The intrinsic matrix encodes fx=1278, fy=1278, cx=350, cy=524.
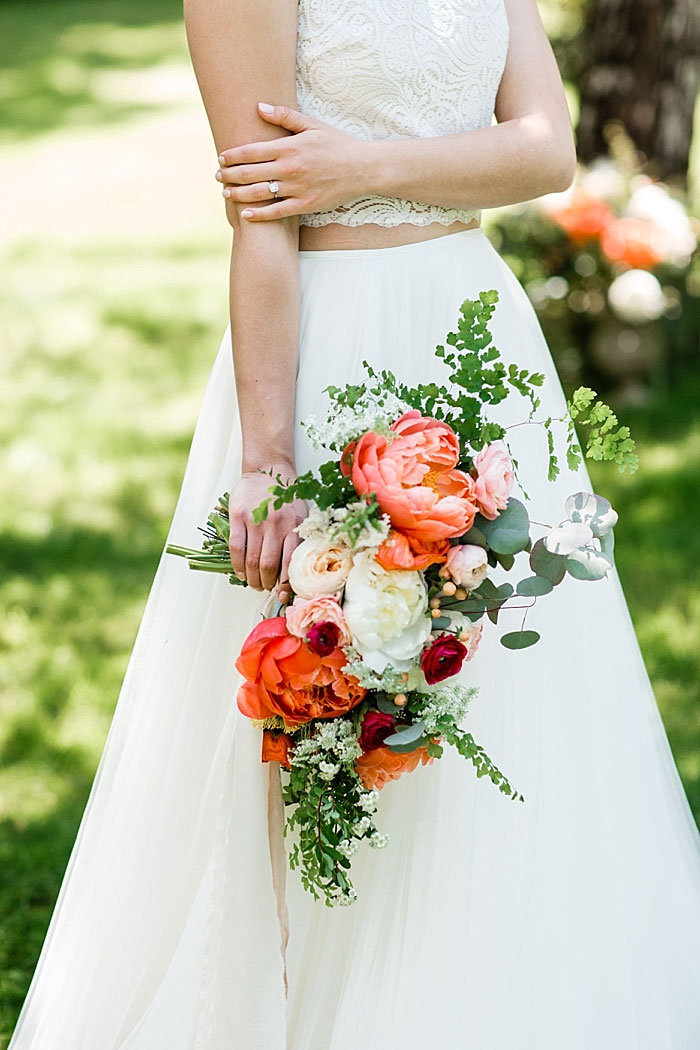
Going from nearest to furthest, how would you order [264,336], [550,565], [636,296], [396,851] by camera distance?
[550,565] < [264,336] < [396,851] < [636,296]

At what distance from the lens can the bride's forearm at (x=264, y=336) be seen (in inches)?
80.4

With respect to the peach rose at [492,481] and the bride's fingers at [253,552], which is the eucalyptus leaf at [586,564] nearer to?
the peach rose at [492,481]

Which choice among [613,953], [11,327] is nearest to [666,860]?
[613,953]

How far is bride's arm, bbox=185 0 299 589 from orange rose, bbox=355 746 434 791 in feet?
1.03

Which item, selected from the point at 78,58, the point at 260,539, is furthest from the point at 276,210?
the point at 78,58

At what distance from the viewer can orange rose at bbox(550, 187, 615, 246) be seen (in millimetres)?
6031

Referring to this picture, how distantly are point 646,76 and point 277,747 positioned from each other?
5292mm

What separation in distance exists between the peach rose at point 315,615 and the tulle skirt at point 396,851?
276 millimetres

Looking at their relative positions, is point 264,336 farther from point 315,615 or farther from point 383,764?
point 383,764

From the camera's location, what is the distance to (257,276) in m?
2.04

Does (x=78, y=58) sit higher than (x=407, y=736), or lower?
higher

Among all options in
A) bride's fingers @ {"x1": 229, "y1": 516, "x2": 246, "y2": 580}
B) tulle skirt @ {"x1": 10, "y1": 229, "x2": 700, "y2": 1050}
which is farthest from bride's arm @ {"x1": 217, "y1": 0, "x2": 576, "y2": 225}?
bride's fingers @ {"x1": 229, "y1": 516, "x2": 246, "y2": 580}

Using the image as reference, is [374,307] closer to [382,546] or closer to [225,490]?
[225,490]

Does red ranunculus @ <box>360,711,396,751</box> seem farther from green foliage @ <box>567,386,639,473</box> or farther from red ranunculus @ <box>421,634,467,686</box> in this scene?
green foliage @ <box>567,386,639,473</box>
